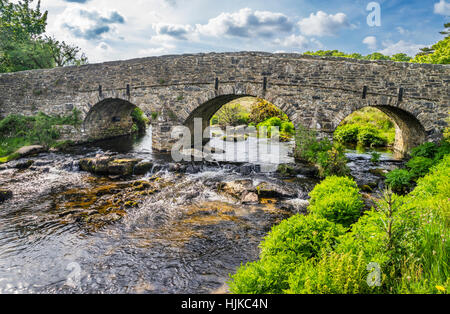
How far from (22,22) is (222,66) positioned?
23.0 metres

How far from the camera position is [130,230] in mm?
7176

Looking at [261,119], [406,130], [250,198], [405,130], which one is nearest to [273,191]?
[250,198]

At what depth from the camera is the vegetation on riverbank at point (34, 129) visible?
17094 mm

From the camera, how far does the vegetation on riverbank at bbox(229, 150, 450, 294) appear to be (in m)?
3.18

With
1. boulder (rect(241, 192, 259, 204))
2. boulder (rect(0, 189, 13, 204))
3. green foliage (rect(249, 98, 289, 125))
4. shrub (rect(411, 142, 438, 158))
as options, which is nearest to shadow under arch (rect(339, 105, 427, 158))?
shrub (rect(411, 142, 438, 158))

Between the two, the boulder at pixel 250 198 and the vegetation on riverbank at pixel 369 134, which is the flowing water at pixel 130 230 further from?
the vegetation on riverbank at pixel 369 134

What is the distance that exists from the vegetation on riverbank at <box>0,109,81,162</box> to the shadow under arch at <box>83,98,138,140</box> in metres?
1.18

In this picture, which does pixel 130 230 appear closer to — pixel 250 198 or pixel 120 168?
pixel 250 198

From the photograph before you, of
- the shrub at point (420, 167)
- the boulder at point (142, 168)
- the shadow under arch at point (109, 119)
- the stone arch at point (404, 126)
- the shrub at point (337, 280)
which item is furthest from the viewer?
the shadow under arch at point (109, 119)

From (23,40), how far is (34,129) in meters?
12.7

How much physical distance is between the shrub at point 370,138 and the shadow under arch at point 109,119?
18639mm

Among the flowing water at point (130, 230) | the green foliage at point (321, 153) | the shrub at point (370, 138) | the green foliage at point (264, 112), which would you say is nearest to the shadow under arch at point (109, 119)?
the flowing water at point (130, 230)
